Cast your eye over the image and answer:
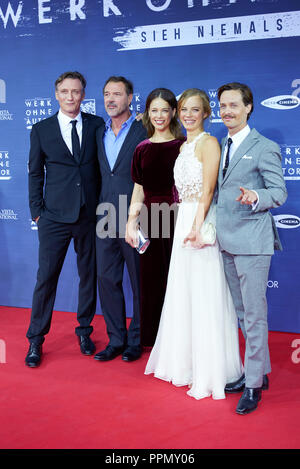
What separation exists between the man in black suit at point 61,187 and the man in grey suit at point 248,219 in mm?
1102

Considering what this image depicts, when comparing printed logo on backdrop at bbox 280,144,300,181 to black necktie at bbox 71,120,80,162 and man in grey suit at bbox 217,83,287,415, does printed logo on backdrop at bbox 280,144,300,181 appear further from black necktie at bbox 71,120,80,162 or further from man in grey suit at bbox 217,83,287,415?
black necktie at bbox 71,120,80,162

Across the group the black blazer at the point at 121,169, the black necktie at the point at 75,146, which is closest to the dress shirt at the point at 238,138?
the black blazer at the point at 121,169

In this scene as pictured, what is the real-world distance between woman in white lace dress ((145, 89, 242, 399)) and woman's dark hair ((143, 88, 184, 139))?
18 centimetres

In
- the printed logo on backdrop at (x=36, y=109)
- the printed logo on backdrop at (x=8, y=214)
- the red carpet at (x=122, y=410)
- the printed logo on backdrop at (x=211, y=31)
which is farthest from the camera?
the printed logo on backdrop at (x=8, y=214)

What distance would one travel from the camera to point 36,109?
4.77m

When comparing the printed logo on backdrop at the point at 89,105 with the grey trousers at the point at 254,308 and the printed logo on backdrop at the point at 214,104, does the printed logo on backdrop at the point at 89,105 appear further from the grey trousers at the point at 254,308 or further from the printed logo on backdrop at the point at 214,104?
the grey trousers at the point at 254,308

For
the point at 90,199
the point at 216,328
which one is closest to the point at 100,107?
the point at 90,199

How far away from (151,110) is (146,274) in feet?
3.45

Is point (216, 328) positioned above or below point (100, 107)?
below

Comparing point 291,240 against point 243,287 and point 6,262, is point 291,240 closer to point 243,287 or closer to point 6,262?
point 243,287

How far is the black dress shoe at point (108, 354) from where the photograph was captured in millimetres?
3592

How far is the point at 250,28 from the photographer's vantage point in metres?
4.04

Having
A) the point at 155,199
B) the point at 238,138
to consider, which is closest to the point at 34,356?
the point at 155,199

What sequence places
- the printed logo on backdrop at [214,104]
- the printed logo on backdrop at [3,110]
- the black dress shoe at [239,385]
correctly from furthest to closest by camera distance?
the printed logo on backdrop at [3,110] < the printed logo on backdrop at [214,104] < the black dress shoe at [239,385]
